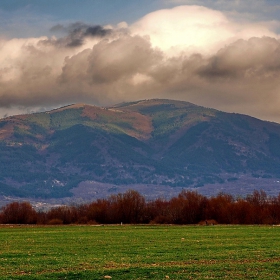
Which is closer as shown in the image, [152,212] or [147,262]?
[147,262]

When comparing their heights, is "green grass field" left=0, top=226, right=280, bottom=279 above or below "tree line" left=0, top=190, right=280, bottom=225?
below

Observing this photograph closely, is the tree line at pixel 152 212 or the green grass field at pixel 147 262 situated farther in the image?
the tree line at pixel 152 212

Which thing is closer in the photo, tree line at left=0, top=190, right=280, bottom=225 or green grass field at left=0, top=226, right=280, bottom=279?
green grass field at left=0, top=226, right=280, bottom=279

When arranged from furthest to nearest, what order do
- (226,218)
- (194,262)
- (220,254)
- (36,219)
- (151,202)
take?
(151,202), (36,219), (226,218), (220,254), (194,262)

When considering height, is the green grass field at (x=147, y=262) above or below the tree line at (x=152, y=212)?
below

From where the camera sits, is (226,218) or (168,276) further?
(226,218)

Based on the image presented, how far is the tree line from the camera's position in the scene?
419 ft

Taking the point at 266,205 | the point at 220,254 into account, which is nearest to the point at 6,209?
Result: the point at 266,205

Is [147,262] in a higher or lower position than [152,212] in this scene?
lower

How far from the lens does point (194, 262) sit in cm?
3625

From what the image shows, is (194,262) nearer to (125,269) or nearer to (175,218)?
(125,269)

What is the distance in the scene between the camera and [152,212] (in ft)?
460

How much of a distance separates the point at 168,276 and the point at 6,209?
123 m

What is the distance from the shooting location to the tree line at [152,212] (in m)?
128
